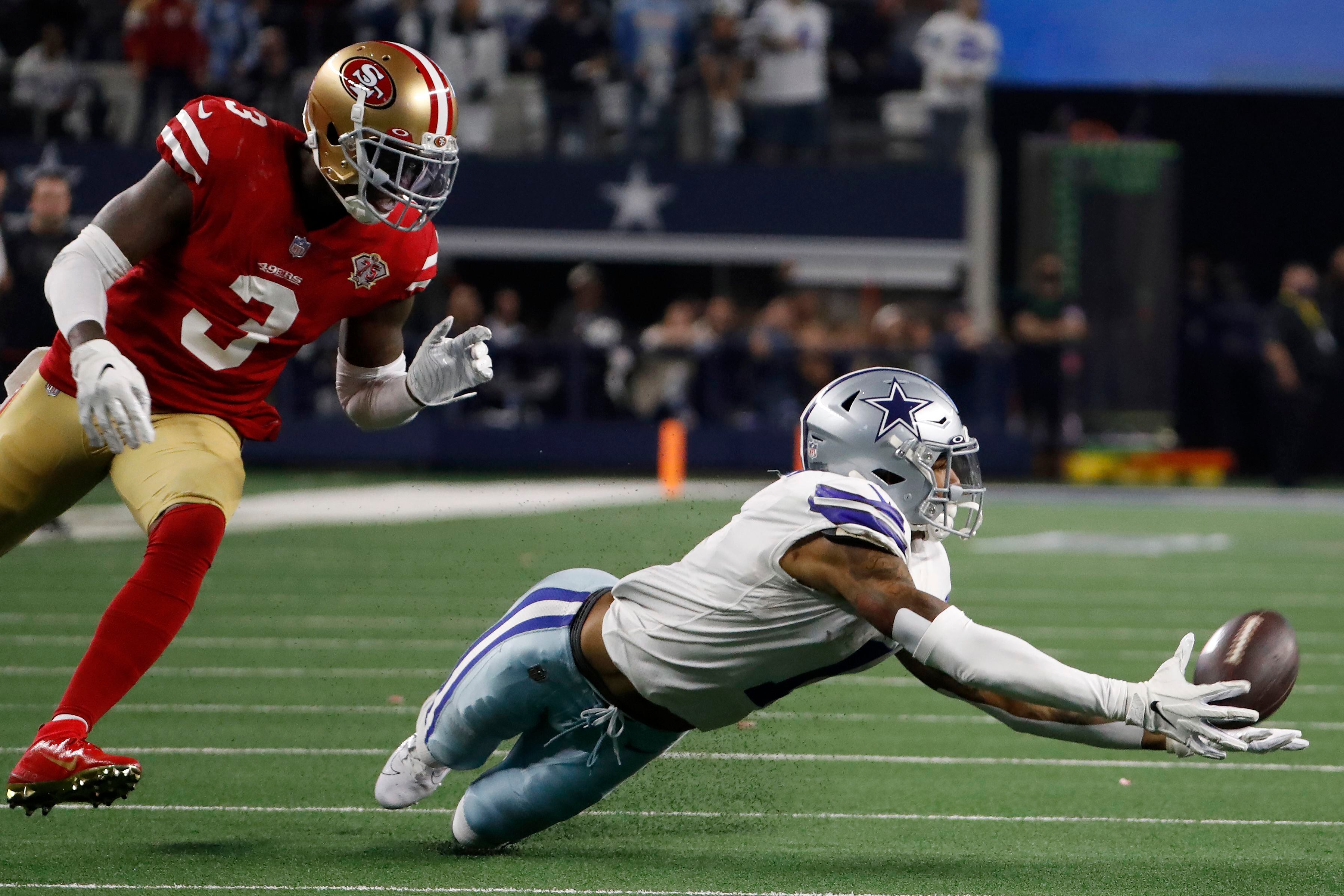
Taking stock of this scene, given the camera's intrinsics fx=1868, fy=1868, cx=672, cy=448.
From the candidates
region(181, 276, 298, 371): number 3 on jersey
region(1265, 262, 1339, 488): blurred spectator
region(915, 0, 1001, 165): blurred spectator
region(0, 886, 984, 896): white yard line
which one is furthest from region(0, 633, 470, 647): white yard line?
region(1265, 262, 1339, 488): blurred spectator

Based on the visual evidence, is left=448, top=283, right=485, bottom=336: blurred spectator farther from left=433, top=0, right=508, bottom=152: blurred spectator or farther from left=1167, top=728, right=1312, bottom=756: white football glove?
left=1167, top=728, right=1312, bottom=756: white football glove

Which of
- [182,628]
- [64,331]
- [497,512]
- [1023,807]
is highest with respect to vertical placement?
[64,331]

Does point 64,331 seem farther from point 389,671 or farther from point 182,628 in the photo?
point 182,628

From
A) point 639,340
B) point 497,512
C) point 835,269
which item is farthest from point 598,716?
point 835,269

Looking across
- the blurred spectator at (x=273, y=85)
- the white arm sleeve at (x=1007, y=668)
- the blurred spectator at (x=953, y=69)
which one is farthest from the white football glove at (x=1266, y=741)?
the blurred spectator at (x=953, y=69)

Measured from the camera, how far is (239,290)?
3963 millimetres

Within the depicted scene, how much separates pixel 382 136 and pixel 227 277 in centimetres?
45

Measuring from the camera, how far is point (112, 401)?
3412 mm

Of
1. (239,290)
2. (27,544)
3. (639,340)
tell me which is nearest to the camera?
(239,290)

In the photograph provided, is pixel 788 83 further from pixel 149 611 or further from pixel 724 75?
pixel 149 611

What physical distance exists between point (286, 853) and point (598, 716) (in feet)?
2.24

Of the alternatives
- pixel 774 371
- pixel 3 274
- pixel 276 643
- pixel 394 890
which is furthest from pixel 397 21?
pixel 394 890

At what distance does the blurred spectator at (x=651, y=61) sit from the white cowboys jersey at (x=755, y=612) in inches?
478

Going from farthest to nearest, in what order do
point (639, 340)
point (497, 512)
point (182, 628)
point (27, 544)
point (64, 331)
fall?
point (639, 340) < point (497, 512) < point (27, 544) < point (182, 628) < point (64, 331)
